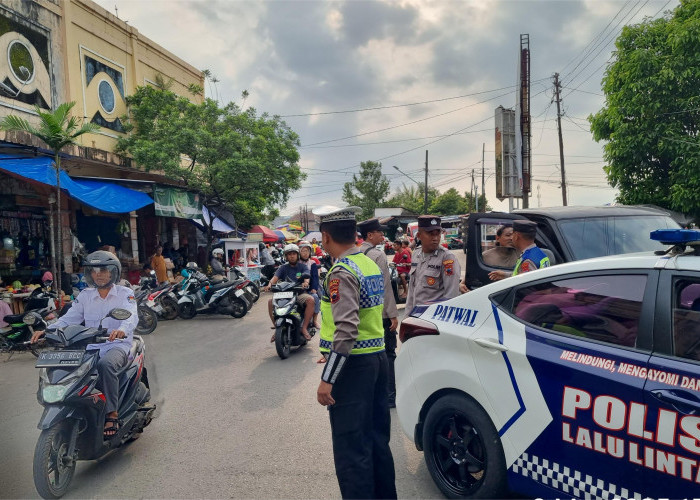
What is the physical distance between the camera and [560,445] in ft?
7.38

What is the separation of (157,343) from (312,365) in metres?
3.45

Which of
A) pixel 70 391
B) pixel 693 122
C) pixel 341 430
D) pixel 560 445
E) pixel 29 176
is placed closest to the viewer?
pixel 560 445

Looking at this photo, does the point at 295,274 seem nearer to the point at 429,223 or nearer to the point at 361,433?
the point at 429,223

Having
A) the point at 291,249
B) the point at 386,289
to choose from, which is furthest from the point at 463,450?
the point at 291,249

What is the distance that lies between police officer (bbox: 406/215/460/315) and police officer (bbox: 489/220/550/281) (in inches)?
22.6

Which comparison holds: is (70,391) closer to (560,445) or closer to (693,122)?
(560,445)

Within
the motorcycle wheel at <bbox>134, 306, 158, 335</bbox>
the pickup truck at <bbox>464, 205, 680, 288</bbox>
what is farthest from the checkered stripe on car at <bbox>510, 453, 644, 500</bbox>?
the motorcycle wheel at <bbox>134, 306, 158, 335</bbox>

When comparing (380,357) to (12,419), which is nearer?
(380,357)

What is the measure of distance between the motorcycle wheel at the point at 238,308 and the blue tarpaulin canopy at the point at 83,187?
336 centimetres

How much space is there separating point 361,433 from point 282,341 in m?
4.29

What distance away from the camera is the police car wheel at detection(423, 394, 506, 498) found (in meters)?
2.57

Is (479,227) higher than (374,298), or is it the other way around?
(479,227)

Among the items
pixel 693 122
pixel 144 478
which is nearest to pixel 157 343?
pixel 144 478

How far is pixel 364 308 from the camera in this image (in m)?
2.75
